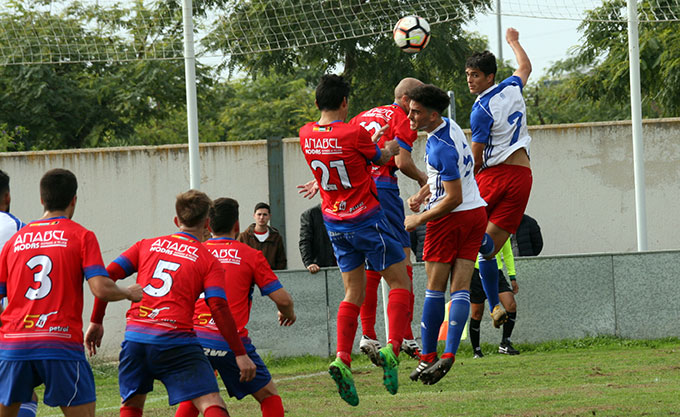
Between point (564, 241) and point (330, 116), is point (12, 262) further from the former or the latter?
point (564, 241)

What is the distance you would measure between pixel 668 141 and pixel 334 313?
22.8 ft

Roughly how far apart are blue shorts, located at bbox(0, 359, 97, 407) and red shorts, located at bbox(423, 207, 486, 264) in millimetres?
3116

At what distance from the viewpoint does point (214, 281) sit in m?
6.39

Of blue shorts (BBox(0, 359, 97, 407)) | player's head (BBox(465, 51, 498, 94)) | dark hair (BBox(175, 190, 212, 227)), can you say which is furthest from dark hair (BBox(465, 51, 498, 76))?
blue shorts (BBox(0, 359, 97, 407))

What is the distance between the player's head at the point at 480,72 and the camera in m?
8.15

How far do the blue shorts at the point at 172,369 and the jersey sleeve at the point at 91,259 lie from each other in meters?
0.62

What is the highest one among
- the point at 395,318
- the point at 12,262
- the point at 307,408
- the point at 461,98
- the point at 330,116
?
the point at 461,98

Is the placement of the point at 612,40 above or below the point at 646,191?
above

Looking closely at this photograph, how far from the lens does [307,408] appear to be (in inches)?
385

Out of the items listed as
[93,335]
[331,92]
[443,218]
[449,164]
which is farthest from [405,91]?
[93,335]

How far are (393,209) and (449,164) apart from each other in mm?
1148

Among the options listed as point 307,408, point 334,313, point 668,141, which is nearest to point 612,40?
point 668,141

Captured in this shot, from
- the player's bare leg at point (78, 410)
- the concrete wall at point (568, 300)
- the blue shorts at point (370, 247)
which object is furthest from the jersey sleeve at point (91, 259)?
the concrete wall at point (568, 300)

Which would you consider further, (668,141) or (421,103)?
(668,141)
